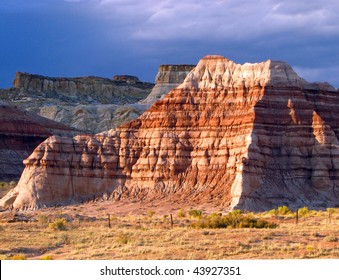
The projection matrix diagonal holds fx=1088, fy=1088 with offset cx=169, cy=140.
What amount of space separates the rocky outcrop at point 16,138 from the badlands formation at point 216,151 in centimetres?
3427

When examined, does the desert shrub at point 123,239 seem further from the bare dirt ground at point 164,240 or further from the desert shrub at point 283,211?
the desert shrub at point 283,211

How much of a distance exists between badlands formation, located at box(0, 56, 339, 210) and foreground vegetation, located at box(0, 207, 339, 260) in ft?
57.2

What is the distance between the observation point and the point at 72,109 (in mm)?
188875

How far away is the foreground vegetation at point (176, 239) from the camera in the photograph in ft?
133

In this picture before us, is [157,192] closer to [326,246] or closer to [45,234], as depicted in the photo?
[45,234]

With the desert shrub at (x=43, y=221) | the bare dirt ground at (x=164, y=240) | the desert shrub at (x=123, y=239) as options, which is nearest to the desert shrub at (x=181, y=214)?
the bare dirt ground at (x=164, y=240)

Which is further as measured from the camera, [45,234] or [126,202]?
[126,202]

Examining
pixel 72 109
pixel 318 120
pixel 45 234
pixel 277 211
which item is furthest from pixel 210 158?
pixel 72 109

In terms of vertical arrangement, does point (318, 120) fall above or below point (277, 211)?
above

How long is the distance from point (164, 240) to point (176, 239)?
52 centimetres

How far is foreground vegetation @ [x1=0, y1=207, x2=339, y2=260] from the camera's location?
1596 inches

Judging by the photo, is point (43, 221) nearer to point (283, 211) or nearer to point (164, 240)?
point (283, 211)
